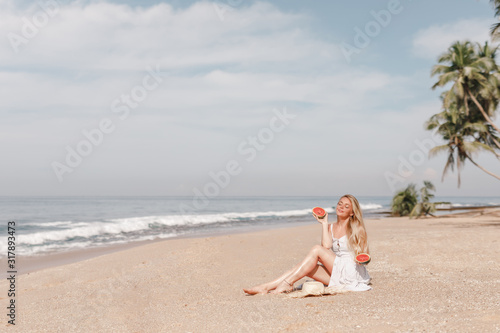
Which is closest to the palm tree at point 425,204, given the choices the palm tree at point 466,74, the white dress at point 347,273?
the palm tree at point 466,74

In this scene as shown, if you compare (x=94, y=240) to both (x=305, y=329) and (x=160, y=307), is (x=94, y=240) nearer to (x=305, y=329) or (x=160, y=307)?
(x=160, y=307)

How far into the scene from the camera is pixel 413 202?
30047 mm

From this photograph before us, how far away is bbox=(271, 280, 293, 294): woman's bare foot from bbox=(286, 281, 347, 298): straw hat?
0.55 feet

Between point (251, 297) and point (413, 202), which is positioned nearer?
point (251, 297)

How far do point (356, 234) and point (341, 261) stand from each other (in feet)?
1.51

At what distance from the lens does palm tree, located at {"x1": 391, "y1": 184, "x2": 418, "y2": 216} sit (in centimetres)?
2971

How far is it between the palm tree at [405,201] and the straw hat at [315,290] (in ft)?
85.4

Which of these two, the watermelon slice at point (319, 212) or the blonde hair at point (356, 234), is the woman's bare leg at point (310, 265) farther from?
the watermelon slice at point (319, 212)

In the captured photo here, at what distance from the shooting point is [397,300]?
5.14 meters

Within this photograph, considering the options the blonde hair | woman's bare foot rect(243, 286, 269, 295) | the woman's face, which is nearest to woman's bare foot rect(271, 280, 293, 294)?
woman's bare foot rect(243, 286, 269, 295)

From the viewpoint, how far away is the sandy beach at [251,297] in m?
4.37

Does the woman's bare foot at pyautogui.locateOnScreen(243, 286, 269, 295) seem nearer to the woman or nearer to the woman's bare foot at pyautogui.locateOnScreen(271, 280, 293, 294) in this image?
the woman

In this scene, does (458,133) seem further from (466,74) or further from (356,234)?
(356,234)

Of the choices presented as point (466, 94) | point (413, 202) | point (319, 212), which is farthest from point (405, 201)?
point (319, 212)
